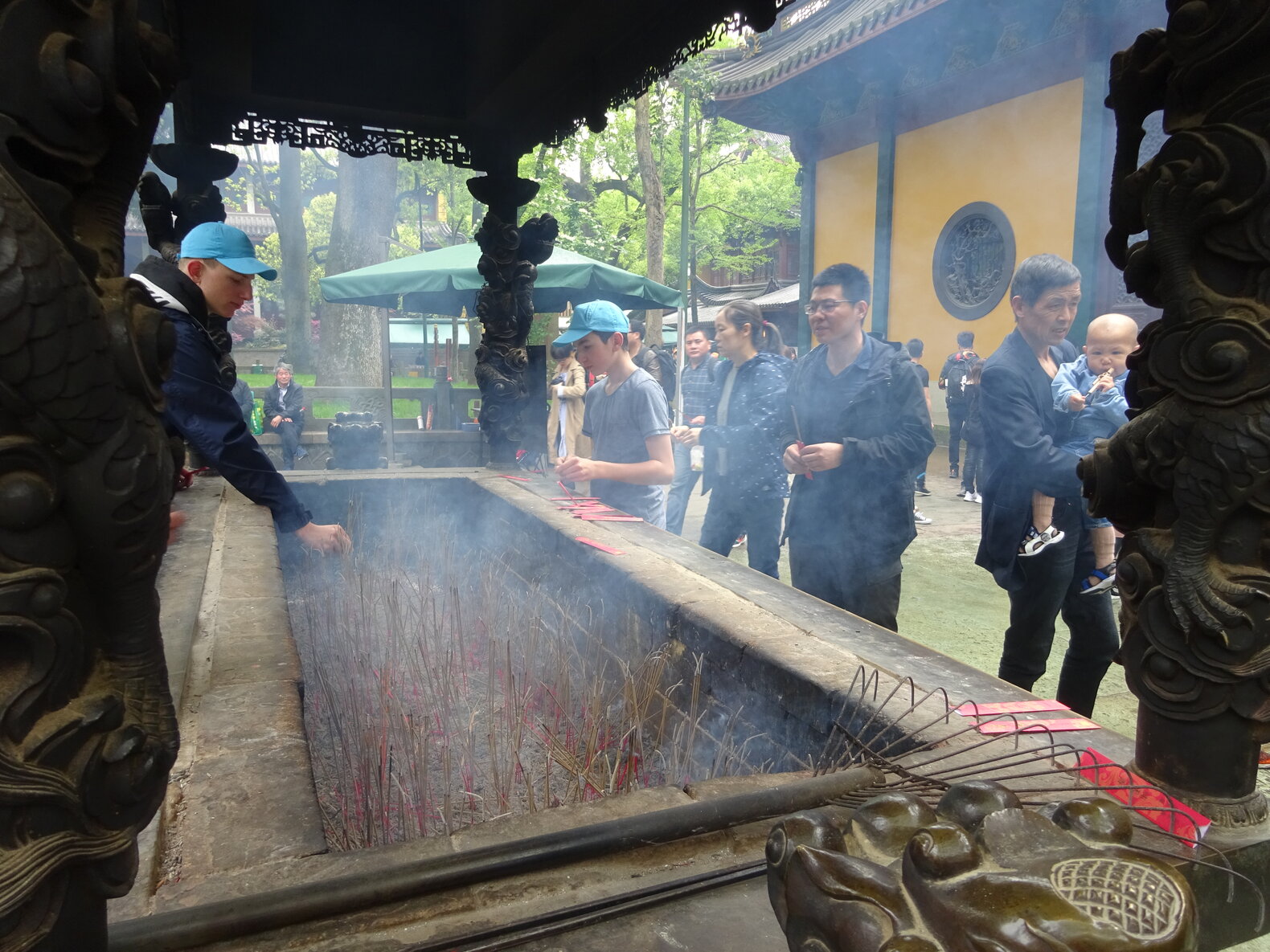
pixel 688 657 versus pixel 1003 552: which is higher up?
pixel 1003 552

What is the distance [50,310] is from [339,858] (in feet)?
3.39

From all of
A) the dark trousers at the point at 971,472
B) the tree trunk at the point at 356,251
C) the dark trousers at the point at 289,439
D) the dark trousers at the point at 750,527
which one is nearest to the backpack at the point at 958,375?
the dark trousers at the point at 971,472

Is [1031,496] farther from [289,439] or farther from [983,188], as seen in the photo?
[289,439]

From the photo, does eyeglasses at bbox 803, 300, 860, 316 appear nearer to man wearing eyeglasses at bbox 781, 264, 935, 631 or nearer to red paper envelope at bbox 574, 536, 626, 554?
man wearing eyeglasses at bbox 781, 264, 935, 631

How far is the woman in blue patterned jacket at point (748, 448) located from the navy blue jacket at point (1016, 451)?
1200 mm

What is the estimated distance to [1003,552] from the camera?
124 inches

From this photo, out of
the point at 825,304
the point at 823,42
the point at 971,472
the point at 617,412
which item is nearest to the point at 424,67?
the point at 617,412

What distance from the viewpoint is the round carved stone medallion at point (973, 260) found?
30.6 ft

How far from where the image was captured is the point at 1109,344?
3.54m

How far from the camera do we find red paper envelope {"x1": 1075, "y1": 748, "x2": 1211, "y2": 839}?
1500 millimetres

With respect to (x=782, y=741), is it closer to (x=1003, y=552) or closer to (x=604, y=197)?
(x=1003, y=552)

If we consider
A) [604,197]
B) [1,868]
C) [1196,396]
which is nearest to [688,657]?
[1196,396]

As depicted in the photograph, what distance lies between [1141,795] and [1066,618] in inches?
65.8

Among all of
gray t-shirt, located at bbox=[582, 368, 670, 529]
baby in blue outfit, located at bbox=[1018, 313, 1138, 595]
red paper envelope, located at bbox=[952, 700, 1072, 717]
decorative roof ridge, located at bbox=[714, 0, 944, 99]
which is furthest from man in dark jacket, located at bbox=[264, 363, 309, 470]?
red paper envelope, located at bbox=[952, 700, 1072, 717]
